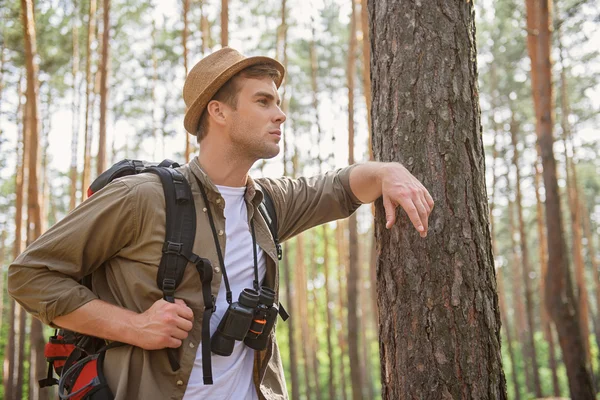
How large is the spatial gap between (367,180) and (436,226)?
1.37ft

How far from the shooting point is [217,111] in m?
2.77

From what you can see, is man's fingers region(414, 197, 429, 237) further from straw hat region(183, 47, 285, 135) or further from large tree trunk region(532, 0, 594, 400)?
large tree trunk region(532, 0, 594, 400)

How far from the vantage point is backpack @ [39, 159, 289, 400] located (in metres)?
2.24

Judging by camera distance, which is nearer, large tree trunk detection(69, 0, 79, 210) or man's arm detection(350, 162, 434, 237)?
man's arm detection(350, 162, 434, 237)

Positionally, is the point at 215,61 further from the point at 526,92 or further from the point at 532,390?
the point at 532,390

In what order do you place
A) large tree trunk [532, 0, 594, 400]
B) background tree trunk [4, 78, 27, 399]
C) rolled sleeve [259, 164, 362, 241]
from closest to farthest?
rolled sleeve [259, 164, 362, 241] → large tree trunk [532, 0, 594, 400] → background tree trunk [4, 78, 27, 399]

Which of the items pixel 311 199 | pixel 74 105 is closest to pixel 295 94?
pixel 74 105

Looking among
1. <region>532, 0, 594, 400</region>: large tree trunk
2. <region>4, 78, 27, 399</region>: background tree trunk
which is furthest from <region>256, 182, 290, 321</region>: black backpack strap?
<region>4, 78, 27, 399</region>: background tree trunk

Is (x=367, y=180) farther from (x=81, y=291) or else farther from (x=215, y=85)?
(x=81, y=291)

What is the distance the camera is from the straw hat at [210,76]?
2.73 metres

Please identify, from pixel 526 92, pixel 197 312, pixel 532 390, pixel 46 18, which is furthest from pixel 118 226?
pixel 532 390

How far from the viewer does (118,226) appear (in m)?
2.31

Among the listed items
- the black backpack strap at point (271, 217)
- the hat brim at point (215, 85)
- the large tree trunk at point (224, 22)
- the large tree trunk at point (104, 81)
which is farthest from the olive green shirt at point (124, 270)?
the large tree trunk at point (104, 81)

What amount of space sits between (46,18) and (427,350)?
17.8 m
